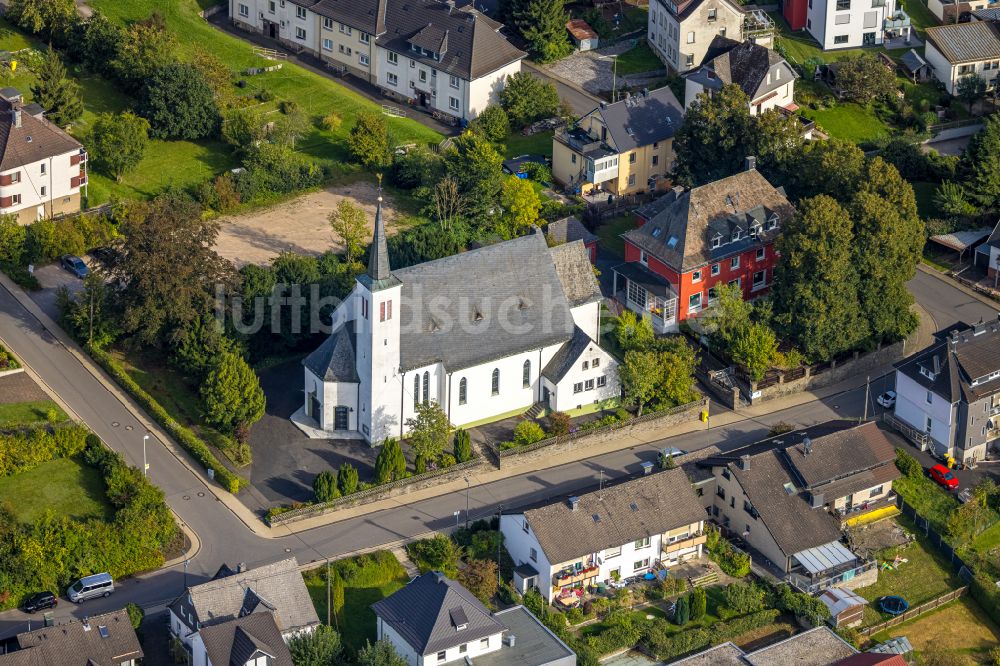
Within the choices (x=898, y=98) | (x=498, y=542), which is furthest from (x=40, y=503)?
(x=898, y=98)

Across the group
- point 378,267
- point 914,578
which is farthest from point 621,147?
point 914,578

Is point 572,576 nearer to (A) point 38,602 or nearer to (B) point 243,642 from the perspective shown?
(B) point 243,642

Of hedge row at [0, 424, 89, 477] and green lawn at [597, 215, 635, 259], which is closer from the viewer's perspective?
hedge row at [0, 424, 89, 477]

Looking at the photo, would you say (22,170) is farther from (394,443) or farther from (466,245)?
(394,443)

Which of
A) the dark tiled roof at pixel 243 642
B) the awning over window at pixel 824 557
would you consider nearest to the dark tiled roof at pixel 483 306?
the awning over window at pixel 824 557

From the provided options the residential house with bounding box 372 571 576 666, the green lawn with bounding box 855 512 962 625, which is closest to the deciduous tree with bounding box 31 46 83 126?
the residential house with bounding box 372 571 576 666

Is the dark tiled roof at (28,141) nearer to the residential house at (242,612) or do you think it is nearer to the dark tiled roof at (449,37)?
the dark tiled roof at (449,37)

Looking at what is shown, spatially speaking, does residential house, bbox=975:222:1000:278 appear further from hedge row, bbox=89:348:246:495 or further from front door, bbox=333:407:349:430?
hedge row, bbox=89:348:246:495
